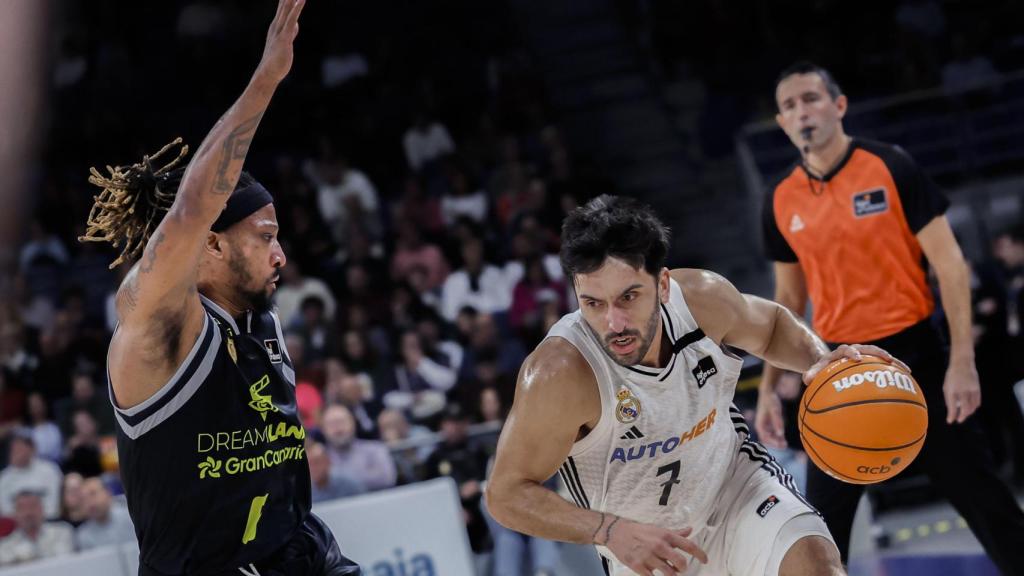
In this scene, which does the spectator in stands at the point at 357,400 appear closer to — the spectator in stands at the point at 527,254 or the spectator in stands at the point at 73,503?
the spectator in stands at the point at 527,254

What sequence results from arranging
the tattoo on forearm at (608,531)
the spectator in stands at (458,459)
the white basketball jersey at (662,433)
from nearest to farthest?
the tattoo on forearm at (608,531), the white basketball jersey at (662,433), the spectator in stands at (458,459)

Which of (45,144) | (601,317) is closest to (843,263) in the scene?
(601,317)

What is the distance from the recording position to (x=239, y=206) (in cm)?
366

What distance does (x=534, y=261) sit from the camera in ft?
35.8

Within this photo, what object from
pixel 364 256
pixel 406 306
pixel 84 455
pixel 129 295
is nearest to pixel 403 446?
pixel 406 306

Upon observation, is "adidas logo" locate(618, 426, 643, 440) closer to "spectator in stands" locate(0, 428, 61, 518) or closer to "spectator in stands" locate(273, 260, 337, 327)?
"spectator in stands" locate(0, 428, 61, 518)

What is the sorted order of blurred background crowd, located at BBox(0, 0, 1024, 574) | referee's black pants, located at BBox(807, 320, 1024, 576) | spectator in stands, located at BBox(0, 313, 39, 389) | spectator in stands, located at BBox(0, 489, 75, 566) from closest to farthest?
referee's black pants, located at BBox(807, 320, 1024, 576), spectator in stands, located at BBox(0, 489, 75, 566), blurred background crowd, located at BBox(0, 0, 1024, 574), spectator in stands, located at BBox(0, 313, 39, 389)

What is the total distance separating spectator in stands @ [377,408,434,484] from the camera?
8.56 metres

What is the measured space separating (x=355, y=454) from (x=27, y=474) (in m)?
2.62

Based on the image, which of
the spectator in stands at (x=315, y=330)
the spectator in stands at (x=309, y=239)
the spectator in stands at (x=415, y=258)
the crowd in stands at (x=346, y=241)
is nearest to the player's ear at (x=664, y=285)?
the crowd in stands at (x=346, y=241)

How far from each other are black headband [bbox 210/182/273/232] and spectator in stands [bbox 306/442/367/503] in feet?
13.7

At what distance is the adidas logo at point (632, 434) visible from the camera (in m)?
3.89

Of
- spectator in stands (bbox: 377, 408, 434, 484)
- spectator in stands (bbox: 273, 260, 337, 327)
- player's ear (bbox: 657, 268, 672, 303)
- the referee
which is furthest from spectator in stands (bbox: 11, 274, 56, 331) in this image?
player's ear (bbox: 657, 268, 672, 303)

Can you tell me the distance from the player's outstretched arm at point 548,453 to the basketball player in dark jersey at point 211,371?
1.91ft
